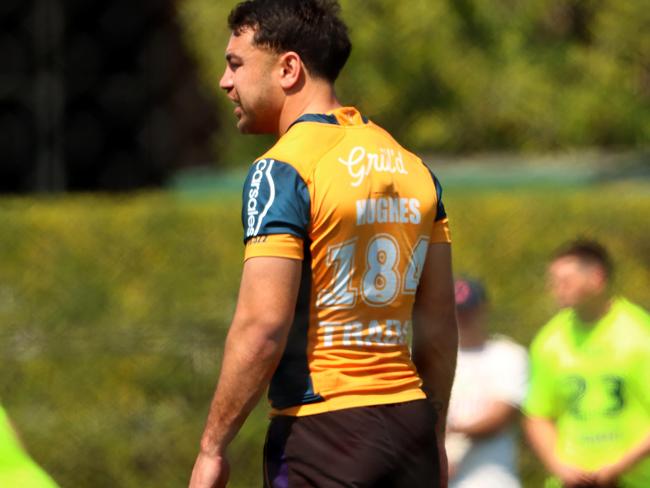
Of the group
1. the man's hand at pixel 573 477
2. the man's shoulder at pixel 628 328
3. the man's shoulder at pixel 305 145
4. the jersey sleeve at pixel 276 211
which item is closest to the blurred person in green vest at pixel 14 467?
the jersey sleeve at pixel 276 211

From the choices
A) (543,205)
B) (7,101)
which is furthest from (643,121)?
(7,101)

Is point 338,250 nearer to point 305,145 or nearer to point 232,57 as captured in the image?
point 305,145

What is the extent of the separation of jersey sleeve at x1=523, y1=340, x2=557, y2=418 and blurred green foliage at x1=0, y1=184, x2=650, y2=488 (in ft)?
6.48

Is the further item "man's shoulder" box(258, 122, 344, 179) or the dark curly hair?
the dark curly hair

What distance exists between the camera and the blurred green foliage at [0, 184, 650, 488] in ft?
25.9

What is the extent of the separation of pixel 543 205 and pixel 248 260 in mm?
7395

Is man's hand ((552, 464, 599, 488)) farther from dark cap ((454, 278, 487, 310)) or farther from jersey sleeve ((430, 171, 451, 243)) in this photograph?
jersey sleeve ((430, 171, 451, 243))

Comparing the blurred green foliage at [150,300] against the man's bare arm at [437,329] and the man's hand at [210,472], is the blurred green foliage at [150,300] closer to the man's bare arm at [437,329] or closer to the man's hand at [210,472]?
the man's bare arm at [437,329]

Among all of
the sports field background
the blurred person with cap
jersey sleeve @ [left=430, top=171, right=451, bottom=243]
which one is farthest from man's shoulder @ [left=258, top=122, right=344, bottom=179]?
the sports field background

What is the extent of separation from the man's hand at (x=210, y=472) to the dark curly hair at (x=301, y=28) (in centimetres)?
100

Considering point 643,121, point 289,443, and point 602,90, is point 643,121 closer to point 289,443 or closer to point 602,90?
point 602,90

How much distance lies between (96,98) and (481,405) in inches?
396

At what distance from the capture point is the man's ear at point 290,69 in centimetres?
349

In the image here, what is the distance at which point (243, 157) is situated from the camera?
1255 cm
